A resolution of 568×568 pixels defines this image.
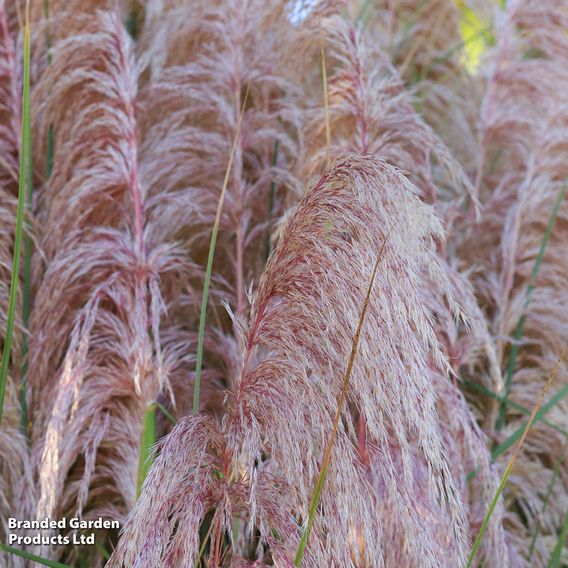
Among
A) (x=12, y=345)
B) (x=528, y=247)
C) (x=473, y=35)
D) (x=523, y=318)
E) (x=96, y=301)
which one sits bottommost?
(x=12, y=345)

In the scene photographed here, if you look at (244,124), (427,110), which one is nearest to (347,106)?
(244,124)

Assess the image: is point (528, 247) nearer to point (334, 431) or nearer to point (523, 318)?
point (523, 318)

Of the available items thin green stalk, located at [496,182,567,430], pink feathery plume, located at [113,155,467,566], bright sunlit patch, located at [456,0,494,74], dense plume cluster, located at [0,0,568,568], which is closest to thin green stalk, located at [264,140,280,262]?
dense plume cluster, located at [0,0,568,568]

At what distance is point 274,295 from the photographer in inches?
46.3

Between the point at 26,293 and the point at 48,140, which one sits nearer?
the point at 26,293

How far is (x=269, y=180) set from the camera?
2.07 metres

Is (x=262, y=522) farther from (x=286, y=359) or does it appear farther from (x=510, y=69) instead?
(x=510, y=69)

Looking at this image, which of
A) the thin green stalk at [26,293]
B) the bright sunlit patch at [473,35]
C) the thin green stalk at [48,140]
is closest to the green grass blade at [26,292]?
the thin green stalk at [26,293]

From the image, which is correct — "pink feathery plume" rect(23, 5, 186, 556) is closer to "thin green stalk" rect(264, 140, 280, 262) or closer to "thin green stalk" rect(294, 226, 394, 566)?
"thin green stalk" rect(264, 140, 280, 262)

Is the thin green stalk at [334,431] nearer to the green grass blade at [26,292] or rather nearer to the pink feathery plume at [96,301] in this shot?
the pink feathery plume at [96,301]

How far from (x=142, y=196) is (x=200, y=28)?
630 mm

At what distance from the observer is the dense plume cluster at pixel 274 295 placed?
1.11 m

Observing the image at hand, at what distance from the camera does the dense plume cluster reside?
1105 mm

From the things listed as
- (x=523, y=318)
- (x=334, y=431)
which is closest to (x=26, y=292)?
(x=334, y=431)
